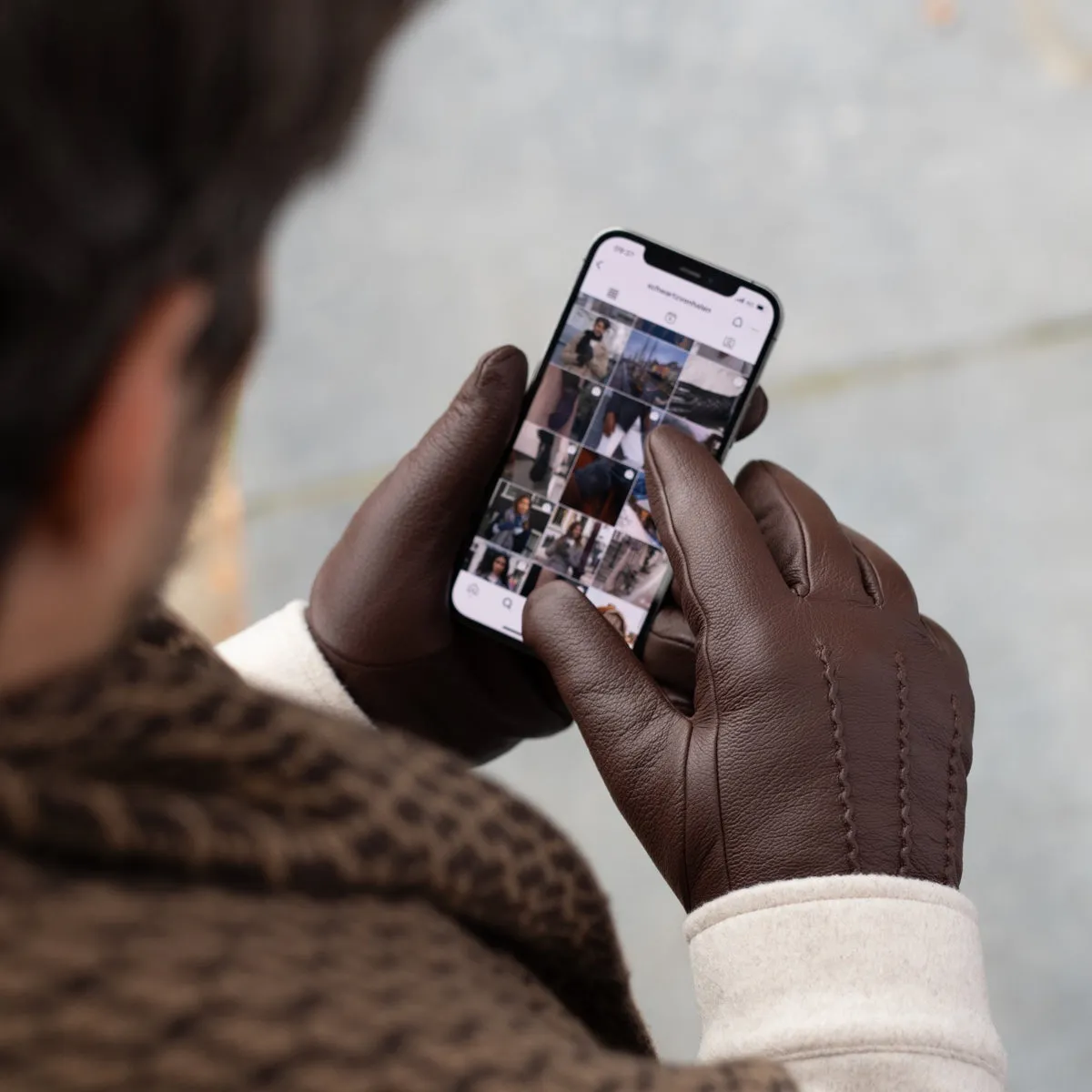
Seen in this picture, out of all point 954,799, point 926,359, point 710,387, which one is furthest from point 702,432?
point 926,359

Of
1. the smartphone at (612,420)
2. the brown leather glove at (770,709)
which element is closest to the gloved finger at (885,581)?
the brown leather glove at (770,709)

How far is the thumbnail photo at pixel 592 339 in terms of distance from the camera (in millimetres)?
646

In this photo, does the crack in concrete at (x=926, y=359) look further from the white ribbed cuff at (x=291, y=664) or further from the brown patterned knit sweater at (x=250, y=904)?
the brown patterned knit sweater at (x=250, y=904)

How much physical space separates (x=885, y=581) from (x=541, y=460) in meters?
0.21

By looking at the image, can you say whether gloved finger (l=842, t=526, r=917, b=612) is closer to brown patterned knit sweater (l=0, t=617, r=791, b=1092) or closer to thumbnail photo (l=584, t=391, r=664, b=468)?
thumbnail photo (l=584, t=391, r=664, b=468)

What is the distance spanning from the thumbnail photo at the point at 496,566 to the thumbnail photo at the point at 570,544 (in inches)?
0.5

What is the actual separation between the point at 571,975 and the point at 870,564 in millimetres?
268

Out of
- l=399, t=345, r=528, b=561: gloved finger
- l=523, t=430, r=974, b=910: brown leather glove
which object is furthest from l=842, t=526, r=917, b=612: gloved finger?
l=399, t=345, r=528, b=561: gloved finger

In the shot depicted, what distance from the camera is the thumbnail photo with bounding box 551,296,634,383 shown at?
646mm

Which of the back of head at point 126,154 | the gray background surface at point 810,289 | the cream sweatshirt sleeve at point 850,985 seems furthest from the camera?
the gray background surface at point 810,289

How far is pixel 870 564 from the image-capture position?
1.95ft

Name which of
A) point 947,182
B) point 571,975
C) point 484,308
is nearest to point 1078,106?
point 947,182

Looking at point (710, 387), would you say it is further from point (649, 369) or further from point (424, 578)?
point (424, 578)

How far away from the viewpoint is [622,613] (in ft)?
2.10
